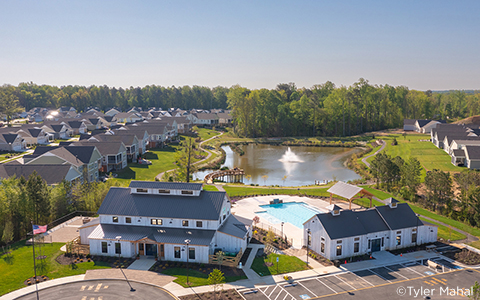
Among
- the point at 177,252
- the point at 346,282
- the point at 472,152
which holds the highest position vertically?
the point at 472,152

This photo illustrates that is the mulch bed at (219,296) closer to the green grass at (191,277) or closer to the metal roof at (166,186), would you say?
the green grass at (191,277)

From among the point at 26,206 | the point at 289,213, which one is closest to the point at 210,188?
the point at 289,213

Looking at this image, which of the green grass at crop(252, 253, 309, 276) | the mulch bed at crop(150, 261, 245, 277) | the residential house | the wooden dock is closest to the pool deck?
the green grass at crop(252, 253, 309, 276)

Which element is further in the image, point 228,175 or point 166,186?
point 228,175

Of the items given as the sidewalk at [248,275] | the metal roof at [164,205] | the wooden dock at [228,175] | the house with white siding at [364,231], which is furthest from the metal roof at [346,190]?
the wooden dock at [228,175]

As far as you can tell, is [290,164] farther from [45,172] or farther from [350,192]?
[45,172]

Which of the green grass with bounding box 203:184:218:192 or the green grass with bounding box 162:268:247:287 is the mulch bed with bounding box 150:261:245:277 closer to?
the green grass with bounding box 162:268:247:287
